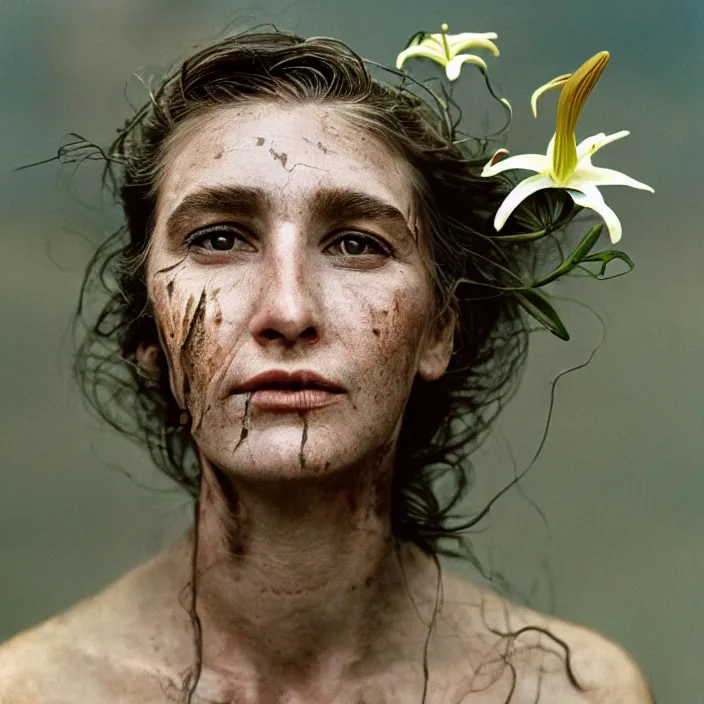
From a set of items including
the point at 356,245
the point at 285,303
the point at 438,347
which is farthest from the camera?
the point at 438,347

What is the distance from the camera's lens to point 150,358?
4.55 feet

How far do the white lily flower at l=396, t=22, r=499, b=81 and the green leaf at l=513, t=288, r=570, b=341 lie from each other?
0.29 metres

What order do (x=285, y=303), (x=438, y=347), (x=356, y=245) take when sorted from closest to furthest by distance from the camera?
(x=285, y=303) < (x=356, y=245) < (x=438, y=347)

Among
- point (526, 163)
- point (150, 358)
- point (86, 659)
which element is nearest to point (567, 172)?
point (526, 163)

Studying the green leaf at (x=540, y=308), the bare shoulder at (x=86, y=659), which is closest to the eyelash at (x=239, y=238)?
the green leaf at (x=540, y=308)

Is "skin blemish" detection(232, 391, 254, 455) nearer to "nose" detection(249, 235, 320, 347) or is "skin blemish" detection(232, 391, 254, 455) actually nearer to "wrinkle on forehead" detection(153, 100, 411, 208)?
"nose" detection(249, 235, 320, 347)

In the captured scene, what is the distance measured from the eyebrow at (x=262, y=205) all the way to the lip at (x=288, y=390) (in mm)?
189

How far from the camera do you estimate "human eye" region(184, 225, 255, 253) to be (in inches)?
48.4

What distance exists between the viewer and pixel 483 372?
5.08 feet

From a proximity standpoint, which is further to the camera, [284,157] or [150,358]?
[150,358]

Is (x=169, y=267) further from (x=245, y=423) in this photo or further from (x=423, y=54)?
(x=423, y=54)

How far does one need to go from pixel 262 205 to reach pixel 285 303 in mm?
135

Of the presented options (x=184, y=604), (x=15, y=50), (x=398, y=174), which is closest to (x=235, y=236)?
(x=398, y=174)

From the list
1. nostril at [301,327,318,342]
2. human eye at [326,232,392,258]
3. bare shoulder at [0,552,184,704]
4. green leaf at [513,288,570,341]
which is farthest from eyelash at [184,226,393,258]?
bare shoulder at [0,552,184,704]
